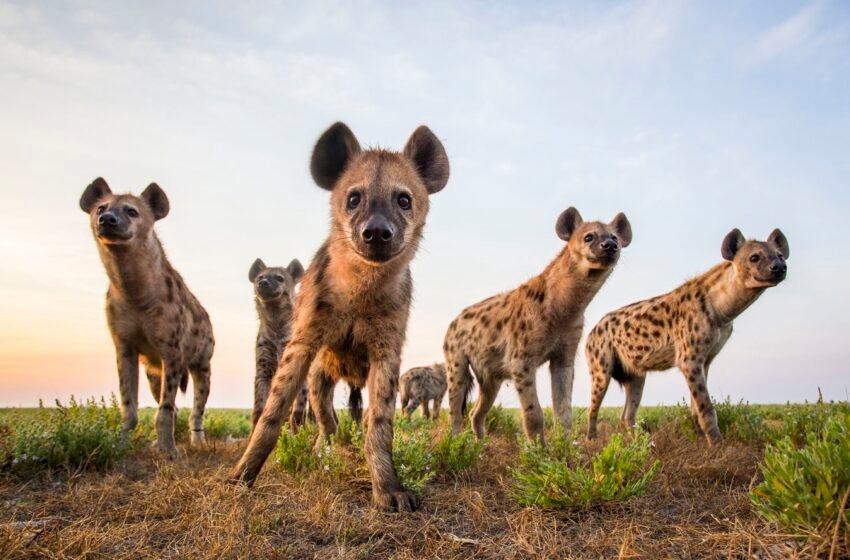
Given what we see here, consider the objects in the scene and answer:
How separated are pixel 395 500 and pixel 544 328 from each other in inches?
116

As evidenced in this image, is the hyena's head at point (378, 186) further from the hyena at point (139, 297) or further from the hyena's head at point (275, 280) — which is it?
the hyena's head at point (275, 280)

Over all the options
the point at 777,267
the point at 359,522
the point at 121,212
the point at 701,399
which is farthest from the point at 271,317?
the point at 777,267

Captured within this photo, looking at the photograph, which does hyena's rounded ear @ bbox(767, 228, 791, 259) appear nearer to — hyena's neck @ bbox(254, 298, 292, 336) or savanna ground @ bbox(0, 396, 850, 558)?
A: savanna ground @ bbox(0, 396, 850, 558)

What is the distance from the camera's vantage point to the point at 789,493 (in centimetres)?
268

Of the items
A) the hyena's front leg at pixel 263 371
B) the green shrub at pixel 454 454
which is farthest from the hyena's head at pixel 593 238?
the hyena's front leg at pixel 263 371

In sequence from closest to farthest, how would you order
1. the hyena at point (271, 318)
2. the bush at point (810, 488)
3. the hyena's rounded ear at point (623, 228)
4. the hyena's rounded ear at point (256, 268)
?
the bush at point (810, 488) → the hyena at point (271, 318) → the hyena's rounded ear at point (623, 228) → the hyena's rounded ear at point (256, 268)

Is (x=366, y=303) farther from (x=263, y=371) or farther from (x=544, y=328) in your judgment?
(x=263, y=371)

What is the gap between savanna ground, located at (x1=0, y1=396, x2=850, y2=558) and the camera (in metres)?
3.05

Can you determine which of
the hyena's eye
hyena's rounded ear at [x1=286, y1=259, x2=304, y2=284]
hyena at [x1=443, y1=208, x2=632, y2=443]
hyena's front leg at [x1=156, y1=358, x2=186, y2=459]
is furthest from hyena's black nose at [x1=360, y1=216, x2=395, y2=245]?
hyena's rounded ear at [x1=286, y1=259, x2=304, y2=284]

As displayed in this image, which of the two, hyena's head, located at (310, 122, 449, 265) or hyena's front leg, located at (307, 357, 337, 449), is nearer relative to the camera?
hyena's head, located at (310, 122, 449, 265)

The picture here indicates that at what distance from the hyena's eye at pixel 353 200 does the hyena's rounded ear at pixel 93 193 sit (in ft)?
11.7

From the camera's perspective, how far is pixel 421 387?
13.6 meters

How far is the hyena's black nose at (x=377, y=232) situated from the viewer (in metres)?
3.77

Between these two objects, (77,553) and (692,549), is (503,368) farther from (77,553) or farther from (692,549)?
(77,553)
